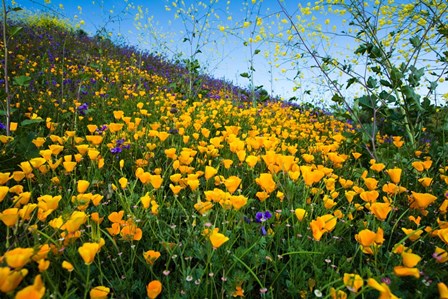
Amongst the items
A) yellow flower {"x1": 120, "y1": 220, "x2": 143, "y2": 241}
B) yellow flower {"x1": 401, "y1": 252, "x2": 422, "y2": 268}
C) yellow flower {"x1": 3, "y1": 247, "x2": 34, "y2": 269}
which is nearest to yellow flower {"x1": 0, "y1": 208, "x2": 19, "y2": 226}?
yellow flower {"x1": 3, "y1": 247, "x2": 34, "y2": 269}

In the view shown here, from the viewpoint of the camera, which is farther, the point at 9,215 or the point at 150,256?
the point at 150,256

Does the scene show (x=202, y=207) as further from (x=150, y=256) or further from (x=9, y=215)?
(x=9, y=215)

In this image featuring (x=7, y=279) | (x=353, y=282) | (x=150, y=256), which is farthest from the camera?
Result: (x=150, y=256)

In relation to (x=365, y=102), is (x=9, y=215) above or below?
below

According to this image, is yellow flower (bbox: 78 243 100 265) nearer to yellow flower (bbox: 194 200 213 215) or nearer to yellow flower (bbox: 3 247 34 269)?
yellow flower (bbox: 3 247 34 269)

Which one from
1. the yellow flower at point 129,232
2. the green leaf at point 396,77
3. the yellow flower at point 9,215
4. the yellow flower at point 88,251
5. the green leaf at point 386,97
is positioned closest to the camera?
the yellow flower at point 88,251

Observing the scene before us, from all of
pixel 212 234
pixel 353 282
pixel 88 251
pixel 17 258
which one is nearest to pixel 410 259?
pixel 353 282

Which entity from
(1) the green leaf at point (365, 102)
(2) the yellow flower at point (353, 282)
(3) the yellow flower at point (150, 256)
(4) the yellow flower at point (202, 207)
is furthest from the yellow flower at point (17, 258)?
(1) the green leaf at point (365, 102)

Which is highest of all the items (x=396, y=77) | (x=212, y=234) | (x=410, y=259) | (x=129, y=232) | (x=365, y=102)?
(x=396, y=77)

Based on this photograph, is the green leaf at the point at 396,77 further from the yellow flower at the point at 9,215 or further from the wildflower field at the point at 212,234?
the yellow flower at the point at 9,215

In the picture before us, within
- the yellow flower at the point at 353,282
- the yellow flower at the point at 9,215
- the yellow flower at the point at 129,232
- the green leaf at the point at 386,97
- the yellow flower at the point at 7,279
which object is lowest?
the yellow flower at the point at 129,232

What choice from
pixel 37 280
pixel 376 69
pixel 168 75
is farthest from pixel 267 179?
pixel 168 75

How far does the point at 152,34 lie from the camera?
654cm

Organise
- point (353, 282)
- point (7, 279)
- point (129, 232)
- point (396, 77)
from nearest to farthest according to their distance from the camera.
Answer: point (7, 279) → point (353, 282) → point (129, 232) → point (396, 77)
